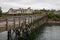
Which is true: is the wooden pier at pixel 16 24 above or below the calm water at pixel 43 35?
above

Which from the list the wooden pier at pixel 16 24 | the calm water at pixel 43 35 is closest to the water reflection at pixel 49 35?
the calm water at pixel 43 35

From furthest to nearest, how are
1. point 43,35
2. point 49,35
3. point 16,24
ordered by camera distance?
1. point 49,35
2. point 43,35
3. point 16,24

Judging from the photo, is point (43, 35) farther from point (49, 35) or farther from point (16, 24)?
point (16, 24)

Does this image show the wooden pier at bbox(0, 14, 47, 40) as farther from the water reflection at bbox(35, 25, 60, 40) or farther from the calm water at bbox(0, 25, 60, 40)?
the water reflection at bbox(35, 25, 60, 40)

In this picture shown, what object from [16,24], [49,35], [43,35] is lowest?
[49,35]

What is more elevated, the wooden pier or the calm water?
the wooden pier

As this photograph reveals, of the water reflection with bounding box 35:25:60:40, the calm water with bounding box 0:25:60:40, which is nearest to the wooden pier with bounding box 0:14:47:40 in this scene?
the calm water with bounding box 0:25:60:40

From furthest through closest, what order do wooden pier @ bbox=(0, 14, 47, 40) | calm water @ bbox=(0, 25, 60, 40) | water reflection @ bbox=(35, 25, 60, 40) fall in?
water reflection @ bbox=(35, 25, 60, 40) → calm water @ bbox=(0, 25, 60, 40) → wooden pier @ bbox=(0, 14, 47, 40)

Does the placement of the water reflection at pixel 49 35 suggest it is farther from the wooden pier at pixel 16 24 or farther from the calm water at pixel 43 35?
the wooden pier at pixel 16 24

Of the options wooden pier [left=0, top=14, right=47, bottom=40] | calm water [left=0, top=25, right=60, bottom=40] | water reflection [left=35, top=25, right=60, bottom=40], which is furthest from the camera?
water reflection [left=35, top=25, right=60, bottom=40]

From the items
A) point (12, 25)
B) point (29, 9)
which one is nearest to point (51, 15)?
point (29, 9)

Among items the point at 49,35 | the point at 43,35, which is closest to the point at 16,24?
the point at 43,35

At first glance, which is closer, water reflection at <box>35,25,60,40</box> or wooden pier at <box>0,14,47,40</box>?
wooden pier at <box>0,14,47,40</box>

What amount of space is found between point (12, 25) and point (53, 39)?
1689 cm
